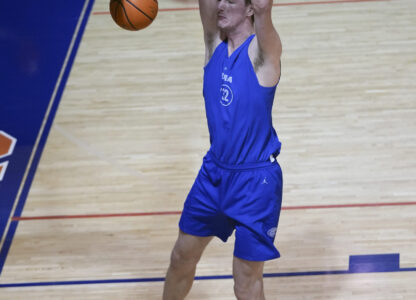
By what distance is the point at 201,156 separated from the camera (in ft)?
21.1

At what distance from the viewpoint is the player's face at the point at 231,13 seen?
370cm

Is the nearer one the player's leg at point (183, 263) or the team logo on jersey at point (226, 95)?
the team logo on jersey at point (226, 95)

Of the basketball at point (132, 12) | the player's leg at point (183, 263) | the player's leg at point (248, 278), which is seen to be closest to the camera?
the player's leg at point (248, 278)

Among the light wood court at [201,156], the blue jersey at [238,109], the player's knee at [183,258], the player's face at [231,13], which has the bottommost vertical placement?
the light wood court at [201,156]

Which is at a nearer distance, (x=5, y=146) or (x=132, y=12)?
(x=132, y=12)

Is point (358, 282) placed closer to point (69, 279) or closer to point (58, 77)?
point (69, 279)

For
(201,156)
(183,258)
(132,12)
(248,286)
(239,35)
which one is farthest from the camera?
(201,156)

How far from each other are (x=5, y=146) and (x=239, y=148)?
3547mm

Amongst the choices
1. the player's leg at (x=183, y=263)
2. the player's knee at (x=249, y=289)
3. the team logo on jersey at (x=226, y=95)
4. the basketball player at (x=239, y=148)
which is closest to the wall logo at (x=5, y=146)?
the player's leg at (x=183, y=263)

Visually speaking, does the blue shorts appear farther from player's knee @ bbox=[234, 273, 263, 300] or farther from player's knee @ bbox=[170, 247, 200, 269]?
player's knee @ bbox=[170, 247, 200, 269]

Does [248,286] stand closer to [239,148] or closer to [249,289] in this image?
[249,289]

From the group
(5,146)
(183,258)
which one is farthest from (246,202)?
(5,146)

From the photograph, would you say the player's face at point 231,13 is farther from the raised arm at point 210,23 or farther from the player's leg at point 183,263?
the player's leg at point 183,263

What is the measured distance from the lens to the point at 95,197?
Answer: 6.00m
